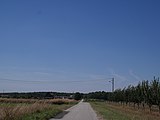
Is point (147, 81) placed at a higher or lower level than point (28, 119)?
higher

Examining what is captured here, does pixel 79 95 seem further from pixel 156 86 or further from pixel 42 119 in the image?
pixel 42 119

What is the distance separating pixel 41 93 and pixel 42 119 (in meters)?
153

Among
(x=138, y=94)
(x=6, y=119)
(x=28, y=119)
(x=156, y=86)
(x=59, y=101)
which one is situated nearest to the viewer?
(x=6, y=119)

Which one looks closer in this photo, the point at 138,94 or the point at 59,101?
the point at 138,94

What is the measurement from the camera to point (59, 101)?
9625 cm

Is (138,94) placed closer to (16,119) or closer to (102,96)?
(16,119)

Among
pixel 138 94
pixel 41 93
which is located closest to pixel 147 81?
pixel 138 94

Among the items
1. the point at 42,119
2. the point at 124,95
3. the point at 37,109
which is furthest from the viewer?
the point at 124,95

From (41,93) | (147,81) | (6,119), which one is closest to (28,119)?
(6,119)

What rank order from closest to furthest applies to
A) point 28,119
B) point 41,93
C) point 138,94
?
point 28,119 < point 138,94 < point 41,93

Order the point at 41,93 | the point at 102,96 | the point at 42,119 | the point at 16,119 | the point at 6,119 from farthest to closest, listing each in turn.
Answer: the point at 102,96, the point at 41,93, the point at 42,119, the point at 16,119, the point at 6,119

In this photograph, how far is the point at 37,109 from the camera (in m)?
32.4

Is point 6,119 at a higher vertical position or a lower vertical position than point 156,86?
lower

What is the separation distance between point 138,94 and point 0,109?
45596mm
